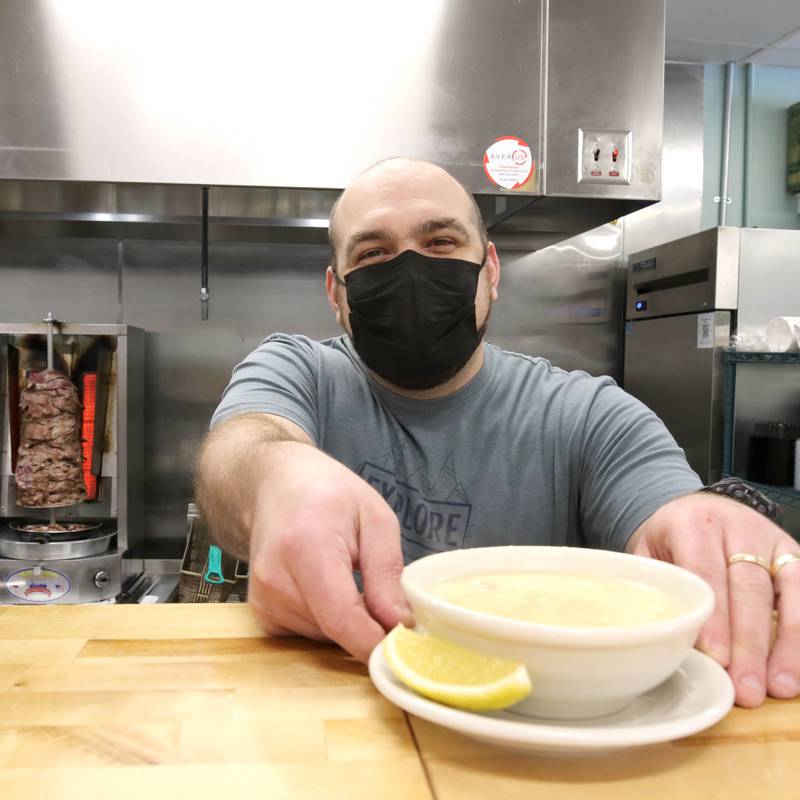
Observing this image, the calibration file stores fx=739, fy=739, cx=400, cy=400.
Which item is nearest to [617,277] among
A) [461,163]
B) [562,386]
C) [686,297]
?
[686,297]

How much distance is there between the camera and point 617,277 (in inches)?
125

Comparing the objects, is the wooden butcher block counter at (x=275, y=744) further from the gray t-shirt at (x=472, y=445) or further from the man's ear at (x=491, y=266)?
the man's ear at (x=491, y=266)

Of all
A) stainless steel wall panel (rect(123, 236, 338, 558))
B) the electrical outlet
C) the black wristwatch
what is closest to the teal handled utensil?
stainless steel wall panel (rect(123, 236, 338, 558))

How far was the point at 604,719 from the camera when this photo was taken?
0.50m

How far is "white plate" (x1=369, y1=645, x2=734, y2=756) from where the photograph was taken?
43 cm

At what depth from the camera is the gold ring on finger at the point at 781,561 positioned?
698 millimetres

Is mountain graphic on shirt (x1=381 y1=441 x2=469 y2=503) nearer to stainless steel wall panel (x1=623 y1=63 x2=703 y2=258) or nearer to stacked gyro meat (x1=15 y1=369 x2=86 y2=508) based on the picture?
stacked gyro meat (x1=15 y1=369 x2=86 y2=508)

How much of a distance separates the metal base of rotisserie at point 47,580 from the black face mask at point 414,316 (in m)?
1.28

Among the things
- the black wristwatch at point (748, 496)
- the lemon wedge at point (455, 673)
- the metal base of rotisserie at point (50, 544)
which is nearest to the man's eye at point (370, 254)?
the black wristwatch at point (748, 496)

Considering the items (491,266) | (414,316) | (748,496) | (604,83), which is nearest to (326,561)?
(748,496)

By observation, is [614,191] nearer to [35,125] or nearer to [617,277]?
[617,277]

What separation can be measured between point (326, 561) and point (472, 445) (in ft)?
3.02

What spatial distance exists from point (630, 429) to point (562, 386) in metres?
0.23

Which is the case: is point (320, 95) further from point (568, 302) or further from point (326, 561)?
point (326, 561)
